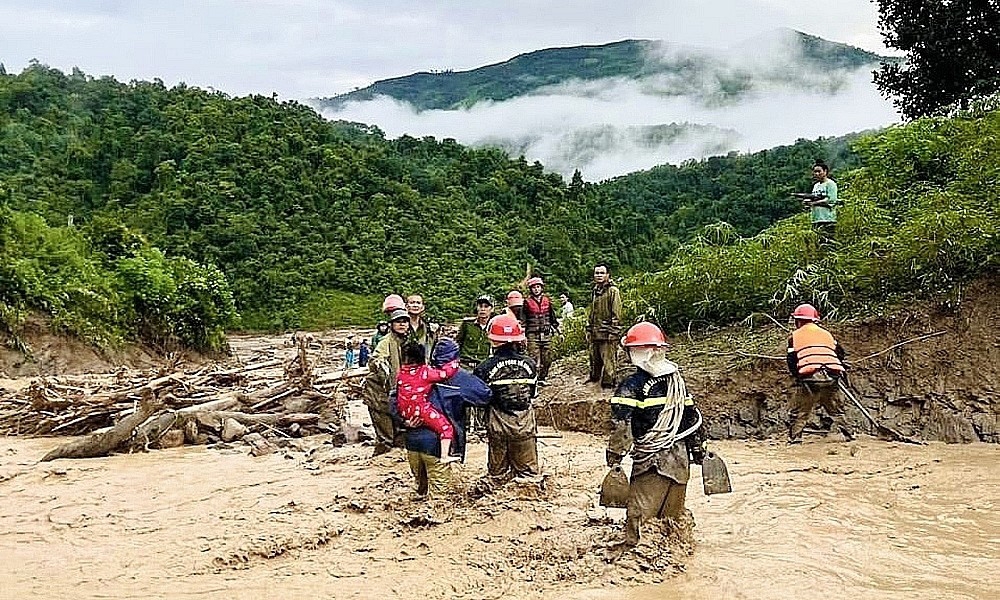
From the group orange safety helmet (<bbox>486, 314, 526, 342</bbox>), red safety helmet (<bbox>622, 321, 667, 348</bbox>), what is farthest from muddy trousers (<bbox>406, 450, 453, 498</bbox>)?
red safety helmet (<bbox>622, 321, 667, 348</bbox>)

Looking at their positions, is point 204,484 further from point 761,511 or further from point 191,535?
point 761,511

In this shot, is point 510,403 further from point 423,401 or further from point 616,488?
point 616,488

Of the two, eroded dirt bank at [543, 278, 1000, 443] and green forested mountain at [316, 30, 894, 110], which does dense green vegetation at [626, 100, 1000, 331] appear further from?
green forested mountain at [316, 30, 894, 110]

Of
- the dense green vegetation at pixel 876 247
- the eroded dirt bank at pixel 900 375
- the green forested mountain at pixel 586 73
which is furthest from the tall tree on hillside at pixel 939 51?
the green forested mountain at pixel 586 73

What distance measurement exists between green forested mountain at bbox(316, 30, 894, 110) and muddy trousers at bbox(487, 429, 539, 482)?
112375mm

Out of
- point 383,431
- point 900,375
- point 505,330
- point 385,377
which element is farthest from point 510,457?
point 900,375

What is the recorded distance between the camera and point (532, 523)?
23.4 ft

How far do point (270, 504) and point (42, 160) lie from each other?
43.9m

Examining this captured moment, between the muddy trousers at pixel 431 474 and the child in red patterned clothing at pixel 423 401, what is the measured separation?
0.39 feet

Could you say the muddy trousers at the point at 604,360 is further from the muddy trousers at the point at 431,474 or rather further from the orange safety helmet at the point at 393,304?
the muddy trousers at the point at 431,474

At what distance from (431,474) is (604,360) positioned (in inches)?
204

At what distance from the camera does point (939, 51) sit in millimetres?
16656

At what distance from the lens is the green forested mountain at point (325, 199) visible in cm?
4019

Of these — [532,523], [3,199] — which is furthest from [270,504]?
[3,199]
